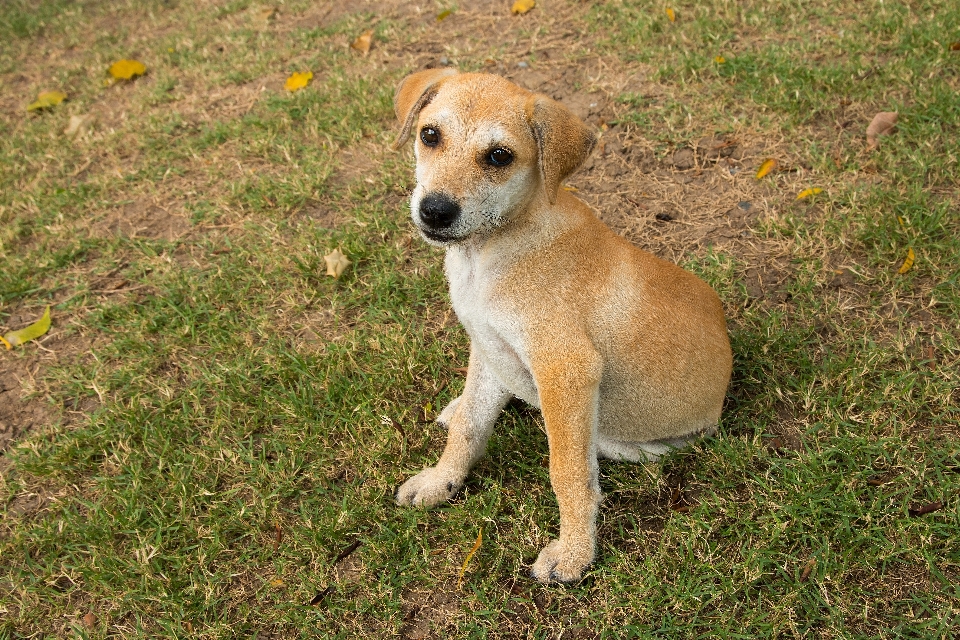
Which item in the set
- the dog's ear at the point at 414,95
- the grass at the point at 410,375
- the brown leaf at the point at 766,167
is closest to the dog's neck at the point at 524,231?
the dog's ear at the point at 414,95

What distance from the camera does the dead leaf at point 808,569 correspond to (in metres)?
2.95

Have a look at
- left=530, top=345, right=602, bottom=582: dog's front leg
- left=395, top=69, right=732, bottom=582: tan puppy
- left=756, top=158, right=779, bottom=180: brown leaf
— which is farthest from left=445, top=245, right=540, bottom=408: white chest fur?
left=756, top=158, right=779, bottom=180: brown leaf

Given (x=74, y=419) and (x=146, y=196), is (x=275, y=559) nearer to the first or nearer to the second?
(x=74, y=419)

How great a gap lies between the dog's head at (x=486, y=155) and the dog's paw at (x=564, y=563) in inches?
53.6

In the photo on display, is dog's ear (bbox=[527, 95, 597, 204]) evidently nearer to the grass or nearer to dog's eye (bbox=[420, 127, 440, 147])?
dog's eye (bbox=[420, 127, 440, 147])

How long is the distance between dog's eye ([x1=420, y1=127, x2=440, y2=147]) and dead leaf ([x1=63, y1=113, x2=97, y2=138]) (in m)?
4.91

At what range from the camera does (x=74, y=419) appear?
4074mm

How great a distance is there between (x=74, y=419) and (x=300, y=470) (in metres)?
1.44

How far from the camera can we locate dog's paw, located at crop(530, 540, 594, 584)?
9.86ft

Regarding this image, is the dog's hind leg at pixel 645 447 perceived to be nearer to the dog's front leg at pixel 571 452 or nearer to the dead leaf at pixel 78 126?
the dog's front leg at pixel 571 452

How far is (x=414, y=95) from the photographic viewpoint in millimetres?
2988

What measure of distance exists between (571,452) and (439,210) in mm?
1045

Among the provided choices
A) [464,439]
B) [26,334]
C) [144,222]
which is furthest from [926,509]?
[144,222]

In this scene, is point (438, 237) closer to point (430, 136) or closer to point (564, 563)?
point (430, 136)
